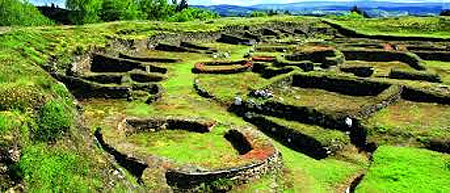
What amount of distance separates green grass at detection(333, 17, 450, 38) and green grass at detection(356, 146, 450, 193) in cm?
4006

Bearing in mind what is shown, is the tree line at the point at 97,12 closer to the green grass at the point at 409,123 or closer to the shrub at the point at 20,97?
the green grass at the point at 409,123

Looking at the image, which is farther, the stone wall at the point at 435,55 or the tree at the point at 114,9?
the tree at the point at 114,9

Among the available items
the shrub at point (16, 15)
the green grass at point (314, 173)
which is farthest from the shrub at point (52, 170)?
the shrub at point (16, 15)

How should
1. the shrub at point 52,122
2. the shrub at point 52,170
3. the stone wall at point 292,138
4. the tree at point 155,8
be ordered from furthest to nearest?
the tree at point 155,8, the stone wall at point 292,138, the shrub at point 52,122, the shrub at point 52,170

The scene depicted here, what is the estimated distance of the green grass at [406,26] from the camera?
56206 millimetres

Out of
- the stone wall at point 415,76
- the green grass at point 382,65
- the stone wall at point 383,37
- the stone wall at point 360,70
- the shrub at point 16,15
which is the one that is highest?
the shrub at point 16,15

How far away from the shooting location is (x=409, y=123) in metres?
20.5

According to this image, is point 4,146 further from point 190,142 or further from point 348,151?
point 348,151

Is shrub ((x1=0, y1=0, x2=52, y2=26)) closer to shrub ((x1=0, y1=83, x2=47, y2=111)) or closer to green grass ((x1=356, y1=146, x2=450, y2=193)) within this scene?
green grass ((x1=356, y1=146, x2=450, y2=193))

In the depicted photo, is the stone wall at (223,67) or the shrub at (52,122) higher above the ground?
the shrub at (52,122)

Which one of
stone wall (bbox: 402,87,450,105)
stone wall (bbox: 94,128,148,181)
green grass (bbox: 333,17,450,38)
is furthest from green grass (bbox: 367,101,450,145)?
green grass (bbox: 333,17,450,38)

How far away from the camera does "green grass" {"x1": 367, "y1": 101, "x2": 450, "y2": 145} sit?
18469 mm

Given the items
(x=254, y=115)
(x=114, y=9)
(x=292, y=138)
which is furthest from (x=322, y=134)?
(x=114, y=9)

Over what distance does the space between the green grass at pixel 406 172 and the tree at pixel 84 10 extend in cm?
5437
